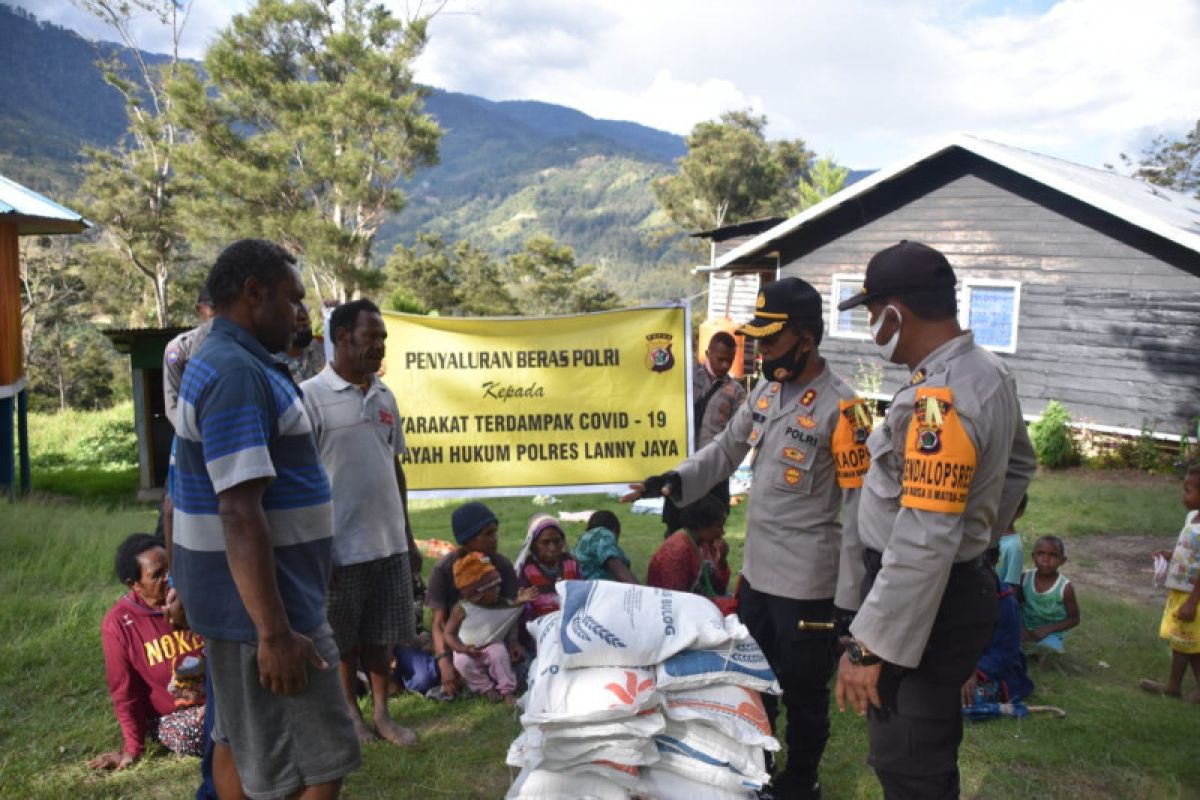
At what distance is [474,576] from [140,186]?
112 ft

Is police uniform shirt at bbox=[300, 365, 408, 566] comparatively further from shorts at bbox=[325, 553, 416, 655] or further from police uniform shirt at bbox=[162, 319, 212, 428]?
police uniform shirt at bbox=[162, 319, 212, 428]

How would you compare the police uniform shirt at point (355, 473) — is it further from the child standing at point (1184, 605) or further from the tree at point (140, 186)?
the tree at point (140, 186)

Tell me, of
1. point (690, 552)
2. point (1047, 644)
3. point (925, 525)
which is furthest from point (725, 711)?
point (1047, 644)

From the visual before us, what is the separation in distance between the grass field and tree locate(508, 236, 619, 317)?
122 feet

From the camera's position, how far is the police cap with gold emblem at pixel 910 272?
7.69 ft

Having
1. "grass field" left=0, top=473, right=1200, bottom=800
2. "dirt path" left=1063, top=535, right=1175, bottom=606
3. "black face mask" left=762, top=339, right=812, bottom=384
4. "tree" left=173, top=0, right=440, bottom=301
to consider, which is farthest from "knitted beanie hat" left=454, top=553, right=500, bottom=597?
"tree" left=173, top=0, right=440, bottom=301

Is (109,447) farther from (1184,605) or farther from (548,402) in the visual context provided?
(1184,605)

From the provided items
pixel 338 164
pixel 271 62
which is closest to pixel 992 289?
pixel 338 164

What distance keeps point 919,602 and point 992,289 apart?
1288 centimetres

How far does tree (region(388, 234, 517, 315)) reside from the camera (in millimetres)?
41781

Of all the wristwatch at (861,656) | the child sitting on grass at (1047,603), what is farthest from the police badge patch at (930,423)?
the child sitting on grass at (1047,603)

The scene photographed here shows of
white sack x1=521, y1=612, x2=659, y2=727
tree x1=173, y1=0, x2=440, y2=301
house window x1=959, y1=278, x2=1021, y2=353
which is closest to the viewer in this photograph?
white sack x1=521, y1=612, x2=659, y2=727

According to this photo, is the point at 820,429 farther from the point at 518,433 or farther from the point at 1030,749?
the point at 518,433

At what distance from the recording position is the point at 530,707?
2.84 metres
